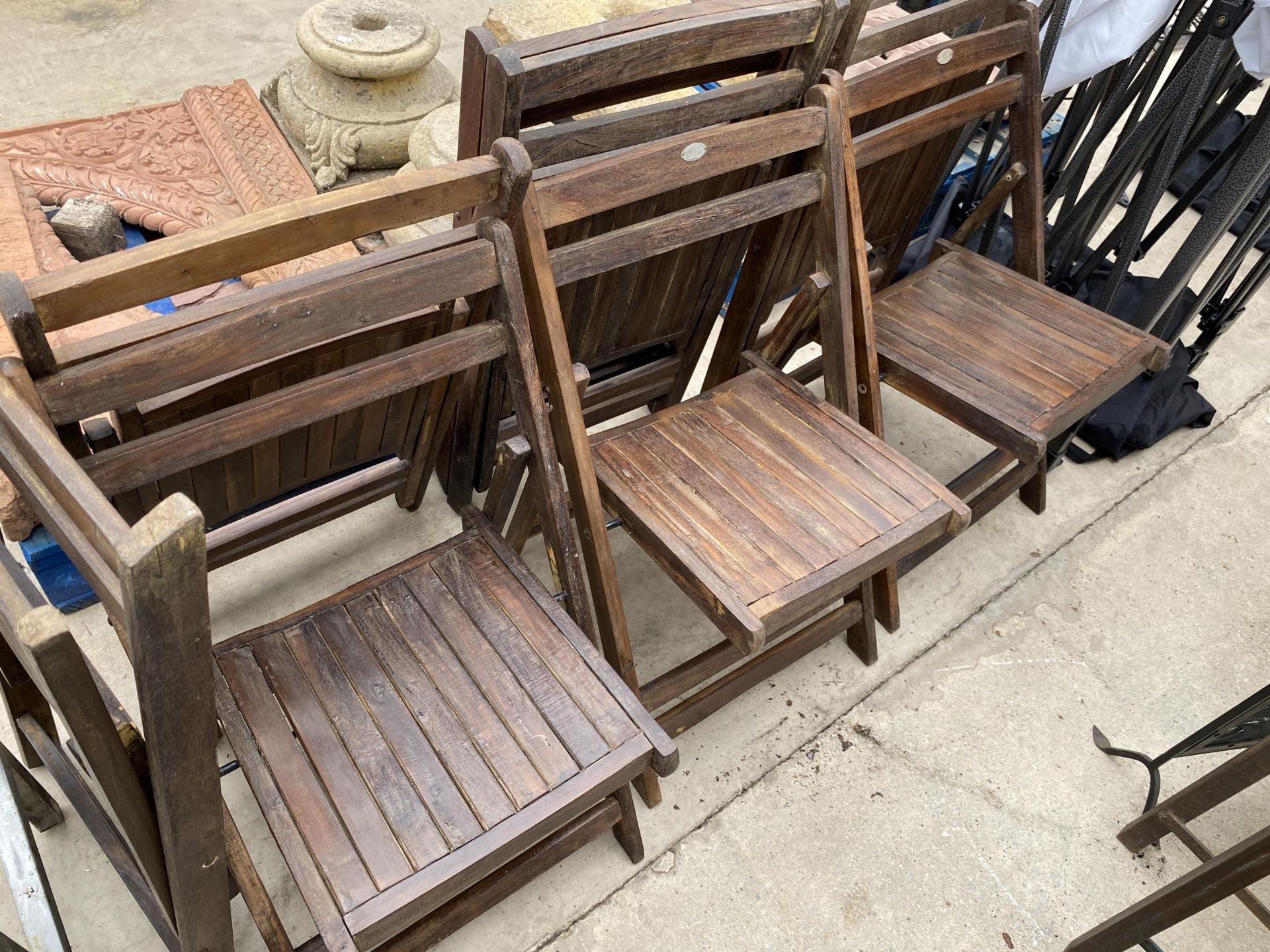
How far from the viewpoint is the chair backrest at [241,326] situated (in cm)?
122

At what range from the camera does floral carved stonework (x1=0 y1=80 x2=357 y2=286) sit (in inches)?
114

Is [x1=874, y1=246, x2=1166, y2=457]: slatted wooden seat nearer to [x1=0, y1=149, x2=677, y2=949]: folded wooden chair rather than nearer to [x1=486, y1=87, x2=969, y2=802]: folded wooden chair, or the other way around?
[x1=486, y1=87, x2=969, y2=802]: folded wooden chair

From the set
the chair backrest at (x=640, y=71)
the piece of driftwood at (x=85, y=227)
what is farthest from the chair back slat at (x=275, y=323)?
the piece of driftwood at (x=85, y=227)

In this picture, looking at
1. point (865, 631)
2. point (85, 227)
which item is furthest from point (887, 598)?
point (85, 227)

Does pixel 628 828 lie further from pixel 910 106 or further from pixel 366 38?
pixel 366 38

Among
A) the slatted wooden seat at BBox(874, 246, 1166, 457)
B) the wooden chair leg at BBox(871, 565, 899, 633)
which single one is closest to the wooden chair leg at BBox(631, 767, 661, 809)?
the wooden chair leg at BBox(871, 565, 899, 633)

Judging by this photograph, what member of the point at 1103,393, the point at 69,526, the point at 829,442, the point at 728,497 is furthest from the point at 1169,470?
the point at 69,526

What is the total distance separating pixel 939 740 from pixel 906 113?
150 cm

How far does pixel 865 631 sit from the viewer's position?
2320 mm

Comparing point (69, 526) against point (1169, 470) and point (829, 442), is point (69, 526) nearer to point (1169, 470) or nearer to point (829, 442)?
point (829, 442)

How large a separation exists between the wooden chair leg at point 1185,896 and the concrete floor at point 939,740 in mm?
170

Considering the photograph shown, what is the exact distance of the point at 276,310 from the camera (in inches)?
53.7

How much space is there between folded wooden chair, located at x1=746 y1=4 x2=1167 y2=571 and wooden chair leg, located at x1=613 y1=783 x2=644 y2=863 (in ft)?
3.45

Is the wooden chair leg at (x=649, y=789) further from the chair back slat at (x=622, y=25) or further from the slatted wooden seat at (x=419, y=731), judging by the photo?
the chair back slat at (x=622, y=25)
